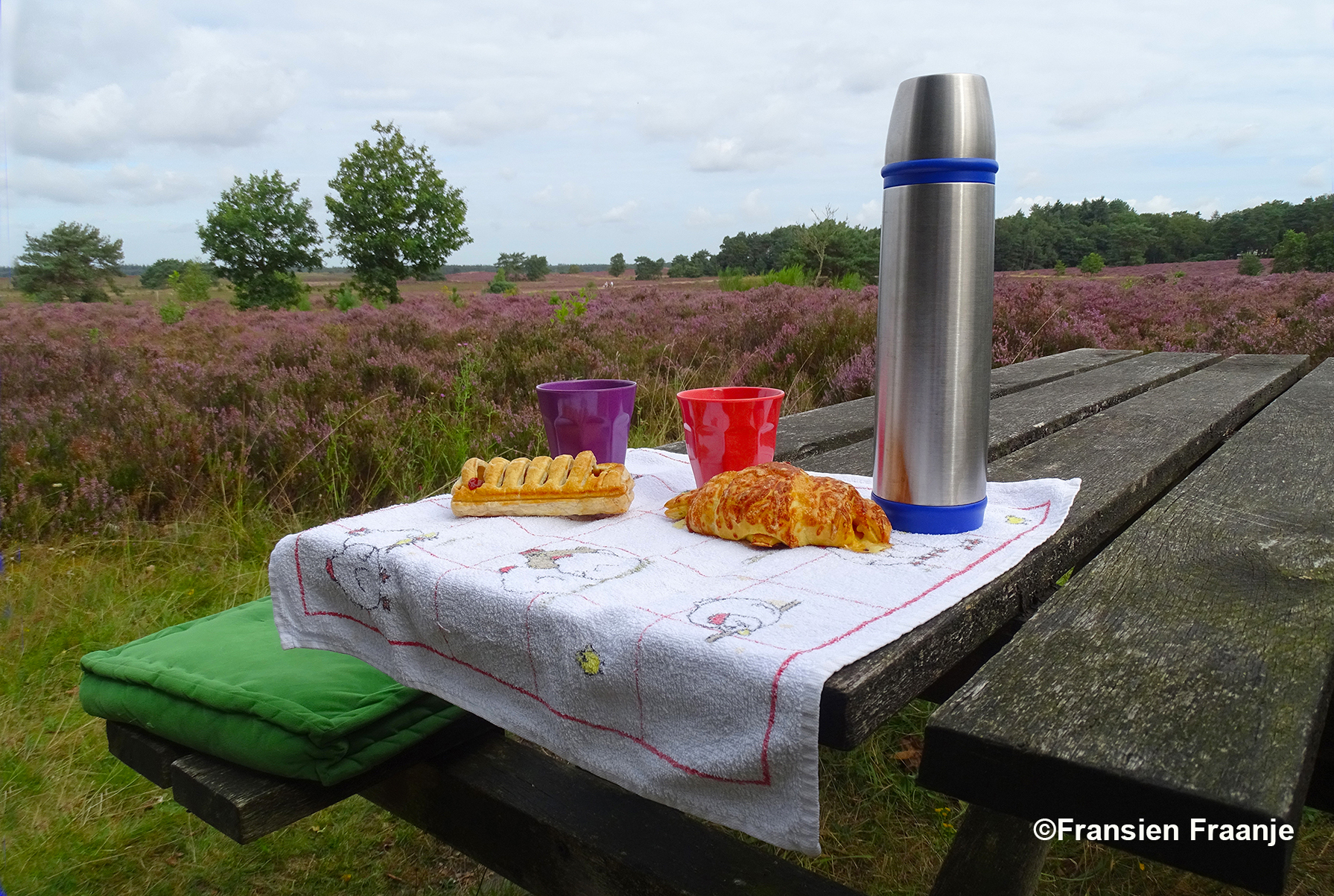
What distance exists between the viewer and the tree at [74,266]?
13.9 metres

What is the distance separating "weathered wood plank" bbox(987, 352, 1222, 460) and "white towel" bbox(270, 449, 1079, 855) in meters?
0.56

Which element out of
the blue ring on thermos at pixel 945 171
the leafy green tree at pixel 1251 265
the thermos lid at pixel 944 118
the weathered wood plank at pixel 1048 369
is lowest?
the weathered wood plank at pixel 1048 369

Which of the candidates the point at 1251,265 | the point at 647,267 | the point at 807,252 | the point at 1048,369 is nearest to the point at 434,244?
the point at 647,267

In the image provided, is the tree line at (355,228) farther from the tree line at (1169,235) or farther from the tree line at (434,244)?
the tree line at (1169,235)

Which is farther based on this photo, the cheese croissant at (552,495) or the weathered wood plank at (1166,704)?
the cheese croissant at (552,495)

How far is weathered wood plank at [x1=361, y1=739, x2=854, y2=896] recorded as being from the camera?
96 centimetres

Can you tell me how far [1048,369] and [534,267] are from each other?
2137cm

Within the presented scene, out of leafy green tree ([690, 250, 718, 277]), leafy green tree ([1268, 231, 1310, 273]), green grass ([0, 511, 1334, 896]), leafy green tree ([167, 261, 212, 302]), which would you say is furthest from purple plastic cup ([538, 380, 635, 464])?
leafy green tree ([1268, 231, 1310, 273])

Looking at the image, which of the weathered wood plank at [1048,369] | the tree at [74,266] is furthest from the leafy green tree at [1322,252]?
the tree at [74,266]

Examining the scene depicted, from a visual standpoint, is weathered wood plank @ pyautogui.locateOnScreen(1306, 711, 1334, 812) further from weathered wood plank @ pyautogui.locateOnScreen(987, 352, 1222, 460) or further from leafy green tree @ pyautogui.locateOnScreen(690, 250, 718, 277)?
leafy green tree @ pyautogui.locateOnScreen(690, 250, 718, 277)

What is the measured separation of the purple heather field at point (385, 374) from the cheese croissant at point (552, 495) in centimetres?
242

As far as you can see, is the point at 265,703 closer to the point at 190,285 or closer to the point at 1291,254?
the point at 190,285

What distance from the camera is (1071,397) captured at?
2162 millimetres

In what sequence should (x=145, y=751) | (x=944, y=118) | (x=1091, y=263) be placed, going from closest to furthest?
(x=944, y=118) → (x=145, y=751) → (x=1091, y=263)
